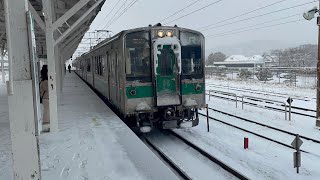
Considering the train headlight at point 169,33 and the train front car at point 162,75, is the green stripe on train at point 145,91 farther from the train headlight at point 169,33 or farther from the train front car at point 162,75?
the train headlight at point 169,33

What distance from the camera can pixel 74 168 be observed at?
523cm

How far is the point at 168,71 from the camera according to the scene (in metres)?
8.95

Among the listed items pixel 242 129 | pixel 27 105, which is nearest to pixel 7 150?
pixel 27 105

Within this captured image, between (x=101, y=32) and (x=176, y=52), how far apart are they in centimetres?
3211

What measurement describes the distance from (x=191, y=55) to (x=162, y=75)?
1041 mm

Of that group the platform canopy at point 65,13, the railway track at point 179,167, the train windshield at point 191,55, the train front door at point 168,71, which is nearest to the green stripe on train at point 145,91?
the train front door at point 168,71

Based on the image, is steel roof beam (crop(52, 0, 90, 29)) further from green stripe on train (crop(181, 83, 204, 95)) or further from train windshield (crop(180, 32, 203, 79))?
green stripe on train (crop(181, 83, 204, 95))

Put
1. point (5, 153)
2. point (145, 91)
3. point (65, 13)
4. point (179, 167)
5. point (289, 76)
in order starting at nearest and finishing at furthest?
point (5, 153) → point (179, 167) → point (65, 13) → point (145, 91) → point (289, 76)

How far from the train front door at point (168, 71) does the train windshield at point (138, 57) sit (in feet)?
0.84

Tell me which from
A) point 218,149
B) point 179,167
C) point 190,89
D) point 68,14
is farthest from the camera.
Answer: point 190,89

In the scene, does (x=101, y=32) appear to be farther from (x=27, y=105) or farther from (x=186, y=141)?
(x=27, y=105)

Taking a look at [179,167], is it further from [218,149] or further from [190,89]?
[190,89]

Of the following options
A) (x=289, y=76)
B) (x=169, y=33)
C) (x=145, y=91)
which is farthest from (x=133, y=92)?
(x=289, y=76)

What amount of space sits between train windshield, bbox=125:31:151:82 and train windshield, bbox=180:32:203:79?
994mm
